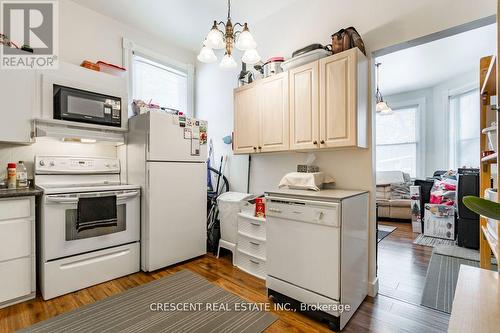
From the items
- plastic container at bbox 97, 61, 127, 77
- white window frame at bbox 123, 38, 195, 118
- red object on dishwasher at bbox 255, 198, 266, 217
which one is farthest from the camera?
white window frame at bbox 123, 38, 195, 118

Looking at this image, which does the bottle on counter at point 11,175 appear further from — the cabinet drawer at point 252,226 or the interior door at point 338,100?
the interior door at point 338,100

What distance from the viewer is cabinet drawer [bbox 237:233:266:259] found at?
8.18 ft

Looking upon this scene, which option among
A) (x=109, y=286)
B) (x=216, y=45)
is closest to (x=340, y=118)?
(x=216, y=45)

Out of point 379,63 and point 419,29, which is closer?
point 419,29

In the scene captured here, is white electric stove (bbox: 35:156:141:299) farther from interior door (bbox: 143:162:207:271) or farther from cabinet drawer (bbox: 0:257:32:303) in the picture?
interior door (bbox: 143:162:207:271)

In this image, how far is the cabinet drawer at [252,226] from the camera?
2.50 meters

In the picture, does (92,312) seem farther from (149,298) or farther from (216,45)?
(216,45)

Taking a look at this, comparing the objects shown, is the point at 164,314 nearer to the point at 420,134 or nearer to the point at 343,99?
the point at 343,99

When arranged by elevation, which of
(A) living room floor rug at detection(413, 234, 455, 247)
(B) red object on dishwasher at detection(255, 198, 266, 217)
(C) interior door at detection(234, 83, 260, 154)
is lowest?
(A) living room floor rug at detection(413, 234, 455, 247)

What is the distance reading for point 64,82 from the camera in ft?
8.04

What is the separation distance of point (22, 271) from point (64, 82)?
1788 mm

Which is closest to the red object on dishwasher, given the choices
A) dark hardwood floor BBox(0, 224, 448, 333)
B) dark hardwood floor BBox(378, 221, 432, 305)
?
dark hardwood floor BBox(0, 224, 448, 333)

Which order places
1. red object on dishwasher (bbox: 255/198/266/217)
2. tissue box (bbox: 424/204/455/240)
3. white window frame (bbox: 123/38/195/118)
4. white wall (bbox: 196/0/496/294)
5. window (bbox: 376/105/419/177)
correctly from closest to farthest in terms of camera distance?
white wall (bbox: 196/0/496/294) → red object on dishwasher (bbox: 255/198/266/217) → white window frame (bbox: 123/38/195/118) → tissue box (bbox: 424/204/455/240) → window (bbox: 376/105/419/177)

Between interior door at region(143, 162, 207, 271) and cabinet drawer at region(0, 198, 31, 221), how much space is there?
0.98 meters
